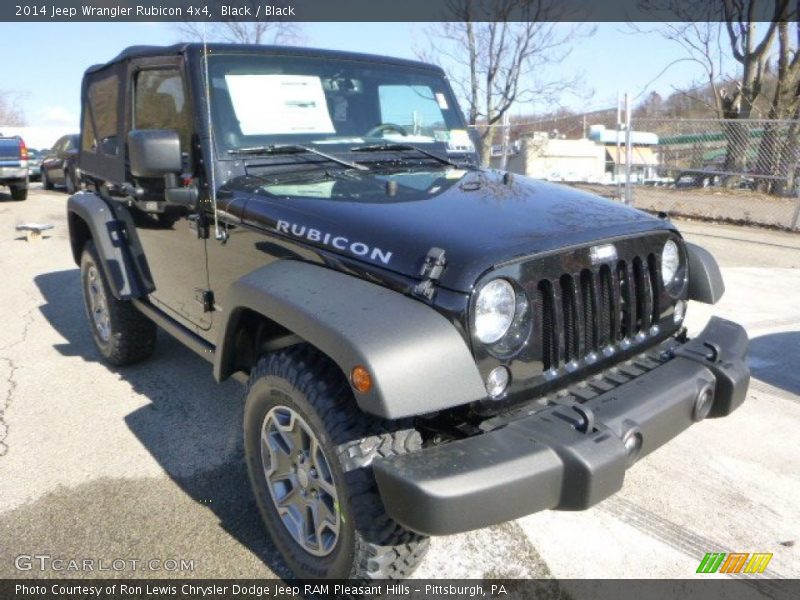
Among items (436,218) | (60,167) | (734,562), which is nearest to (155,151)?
(436,218)

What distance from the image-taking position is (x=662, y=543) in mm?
2541

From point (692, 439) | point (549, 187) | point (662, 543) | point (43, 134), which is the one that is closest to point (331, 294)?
point (549, 187)

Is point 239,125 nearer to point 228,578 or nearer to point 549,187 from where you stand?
point 549,187

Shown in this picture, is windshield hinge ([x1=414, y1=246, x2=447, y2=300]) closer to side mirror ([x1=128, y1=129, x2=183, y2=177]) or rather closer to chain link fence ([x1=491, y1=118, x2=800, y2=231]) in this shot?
side mirror ([x1=128, y1=129, x2=183, y2=177])

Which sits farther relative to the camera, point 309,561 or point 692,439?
point 692,439

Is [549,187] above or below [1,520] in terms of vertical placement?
above

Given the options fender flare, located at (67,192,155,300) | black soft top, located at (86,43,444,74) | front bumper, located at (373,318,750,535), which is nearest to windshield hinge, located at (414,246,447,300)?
front bumper, located at (373,318,750,535)

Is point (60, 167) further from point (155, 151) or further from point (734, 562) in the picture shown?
point (734, 562)

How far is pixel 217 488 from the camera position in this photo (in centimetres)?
294

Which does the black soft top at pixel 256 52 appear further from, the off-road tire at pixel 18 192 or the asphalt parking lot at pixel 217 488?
the off-road tire at pixel 18 192

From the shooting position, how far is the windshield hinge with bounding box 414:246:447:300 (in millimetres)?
1962

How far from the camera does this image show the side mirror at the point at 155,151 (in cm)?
273

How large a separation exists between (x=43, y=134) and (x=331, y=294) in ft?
142

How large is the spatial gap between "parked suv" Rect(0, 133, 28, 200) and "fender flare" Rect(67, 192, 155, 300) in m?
12.9
